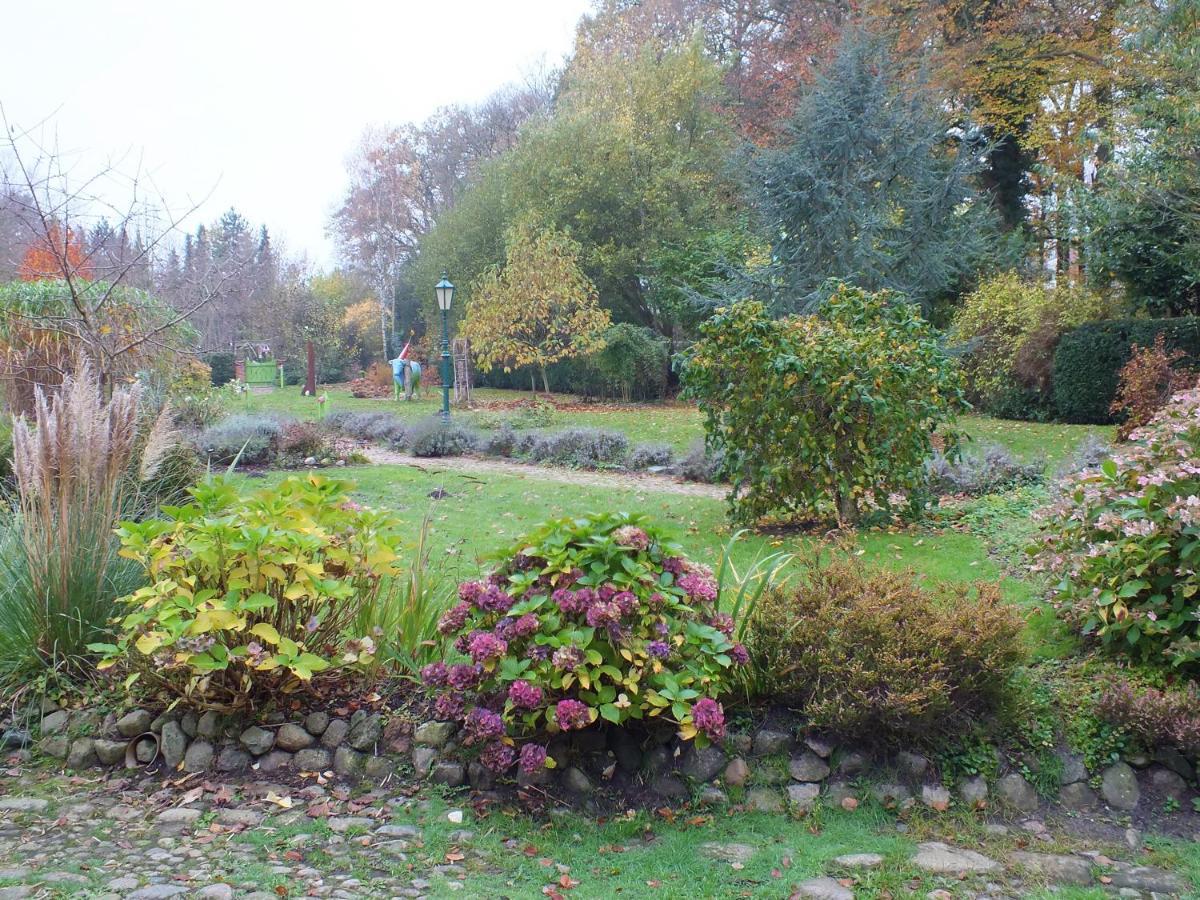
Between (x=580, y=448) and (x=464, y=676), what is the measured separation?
905 centimetres

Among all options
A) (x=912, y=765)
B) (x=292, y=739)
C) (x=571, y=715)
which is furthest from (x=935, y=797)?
(x=292, y=739)

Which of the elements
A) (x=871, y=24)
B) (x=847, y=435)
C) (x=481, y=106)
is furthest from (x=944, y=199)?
(x=481, y=106)

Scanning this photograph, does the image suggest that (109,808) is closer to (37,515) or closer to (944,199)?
(37,515)

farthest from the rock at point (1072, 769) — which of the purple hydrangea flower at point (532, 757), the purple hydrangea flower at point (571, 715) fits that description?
the purple hydrangea flower at point (532, 757)

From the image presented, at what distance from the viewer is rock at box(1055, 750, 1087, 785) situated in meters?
2.95

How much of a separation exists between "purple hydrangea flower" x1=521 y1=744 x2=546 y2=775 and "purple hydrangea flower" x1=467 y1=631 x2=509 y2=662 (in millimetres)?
299

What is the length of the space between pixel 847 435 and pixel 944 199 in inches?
420

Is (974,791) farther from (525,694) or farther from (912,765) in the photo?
(525,694)

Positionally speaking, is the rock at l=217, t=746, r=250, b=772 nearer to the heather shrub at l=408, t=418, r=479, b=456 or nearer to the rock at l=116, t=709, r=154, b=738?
the rock at l=116, t=709, r=154, b=738

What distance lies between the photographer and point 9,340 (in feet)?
30.4

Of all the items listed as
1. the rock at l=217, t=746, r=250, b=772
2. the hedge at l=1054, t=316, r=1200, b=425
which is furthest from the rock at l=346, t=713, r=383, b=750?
the hedge at l=1054, t=316, r=1200, b=425

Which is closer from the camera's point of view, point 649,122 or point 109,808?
point 109,808

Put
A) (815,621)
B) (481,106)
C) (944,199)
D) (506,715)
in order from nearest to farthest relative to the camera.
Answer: (506,715)
(815,621)
(944,199)
(481,106)

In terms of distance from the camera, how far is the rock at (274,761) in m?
3.12
